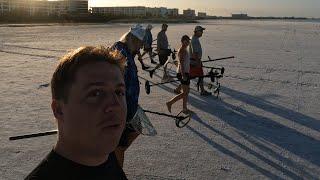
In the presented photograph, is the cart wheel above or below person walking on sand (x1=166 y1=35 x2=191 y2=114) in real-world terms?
below

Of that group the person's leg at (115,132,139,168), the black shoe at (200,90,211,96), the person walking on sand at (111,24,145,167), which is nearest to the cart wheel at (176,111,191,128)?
the black shoe at (200,90,211,96)

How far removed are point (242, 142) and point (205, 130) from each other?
766 millimetres

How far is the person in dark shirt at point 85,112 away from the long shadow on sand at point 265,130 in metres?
3.99

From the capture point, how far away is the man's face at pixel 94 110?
4.08ft

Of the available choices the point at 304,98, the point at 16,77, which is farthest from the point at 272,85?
the point at 16,77

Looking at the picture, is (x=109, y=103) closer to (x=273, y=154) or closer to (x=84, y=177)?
(x=84, y=177)

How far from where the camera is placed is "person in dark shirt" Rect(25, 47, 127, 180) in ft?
4.10

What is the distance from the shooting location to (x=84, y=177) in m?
1.34

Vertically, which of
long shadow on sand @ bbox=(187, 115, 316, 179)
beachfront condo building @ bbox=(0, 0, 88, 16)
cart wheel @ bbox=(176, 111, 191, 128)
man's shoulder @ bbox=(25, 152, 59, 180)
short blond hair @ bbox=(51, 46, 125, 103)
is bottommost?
long shadow on sand @ bbox=(187, 115, 316, 179)

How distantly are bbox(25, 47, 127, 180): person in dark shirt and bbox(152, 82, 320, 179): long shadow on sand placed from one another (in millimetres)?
3986

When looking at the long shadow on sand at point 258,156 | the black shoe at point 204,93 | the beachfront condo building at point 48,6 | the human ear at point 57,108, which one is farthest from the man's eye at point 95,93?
the beachfront condo building at point 48,6

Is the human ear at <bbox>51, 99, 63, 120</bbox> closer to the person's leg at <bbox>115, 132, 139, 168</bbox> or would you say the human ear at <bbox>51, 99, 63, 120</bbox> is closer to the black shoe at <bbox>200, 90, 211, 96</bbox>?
the person's leg at <bbox>115, 132, 139, 168</bbox>

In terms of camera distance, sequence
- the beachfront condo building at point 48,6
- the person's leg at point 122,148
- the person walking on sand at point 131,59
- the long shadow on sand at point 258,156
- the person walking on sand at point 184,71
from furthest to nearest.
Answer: the beachfront condo building at point 48,6, the person walking on sand at point 184,71, the long shadow on sand at point 258,156, the person's leg at point 122,148, the person walking on sand at point 131,59

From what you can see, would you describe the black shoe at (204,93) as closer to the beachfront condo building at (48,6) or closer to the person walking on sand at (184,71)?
the person walking on sand at (184,71)
